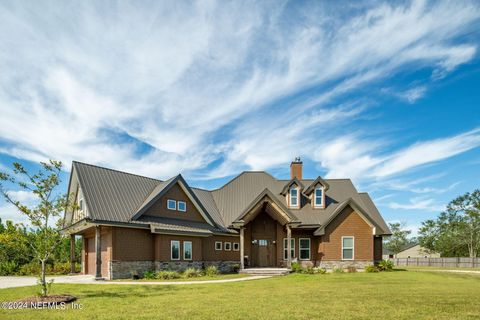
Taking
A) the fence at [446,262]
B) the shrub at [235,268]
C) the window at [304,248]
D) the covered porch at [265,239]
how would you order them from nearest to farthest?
1. the shrub at [235,268]
2. the covered porch at [265,239]
3. the window at [304,248]
4. the fence at [446,262]

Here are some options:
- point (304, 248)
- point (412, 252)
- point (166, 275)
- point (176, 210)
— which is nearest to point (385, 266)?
point (304, 248)

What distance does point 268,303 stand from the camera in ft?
37.9

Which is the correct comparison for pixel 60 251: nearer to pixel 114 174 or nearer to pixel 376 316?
pixel 114 174

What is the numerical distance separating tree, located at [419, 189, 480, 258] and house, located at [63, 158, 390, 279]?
40.7m

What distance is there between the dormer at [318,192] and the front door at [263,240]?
3.69m

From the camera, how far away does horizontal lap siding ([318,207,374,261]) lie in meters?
26.6

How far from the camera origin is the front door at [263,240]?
93.7 ft

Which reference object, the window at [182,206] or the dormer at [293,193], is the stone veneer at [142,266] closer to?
the window at [182,206]

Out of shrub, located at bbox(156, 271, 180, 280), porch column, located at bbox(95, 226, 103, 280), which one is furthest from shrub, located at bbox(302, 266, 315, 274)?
porch column, located at bbox(95, 226, 103, 280)

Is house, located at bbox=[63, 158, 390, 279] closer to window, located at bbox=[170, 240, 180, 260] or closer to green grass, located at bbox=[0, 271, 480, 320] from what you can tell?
window, located at bbox=[170, 240, 180, 260]

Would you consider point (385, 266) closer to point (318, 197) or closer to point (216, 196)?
point (318, 197)

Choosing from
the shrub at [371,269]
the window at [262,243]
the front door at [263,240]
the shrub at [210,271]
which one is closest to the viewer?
the shrub at [210,271]

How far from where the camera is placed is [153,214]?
24.4 meters

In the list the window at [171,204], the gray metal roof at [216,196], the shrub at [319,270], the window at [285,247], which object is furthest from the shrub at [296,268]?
the window at [171,204]
